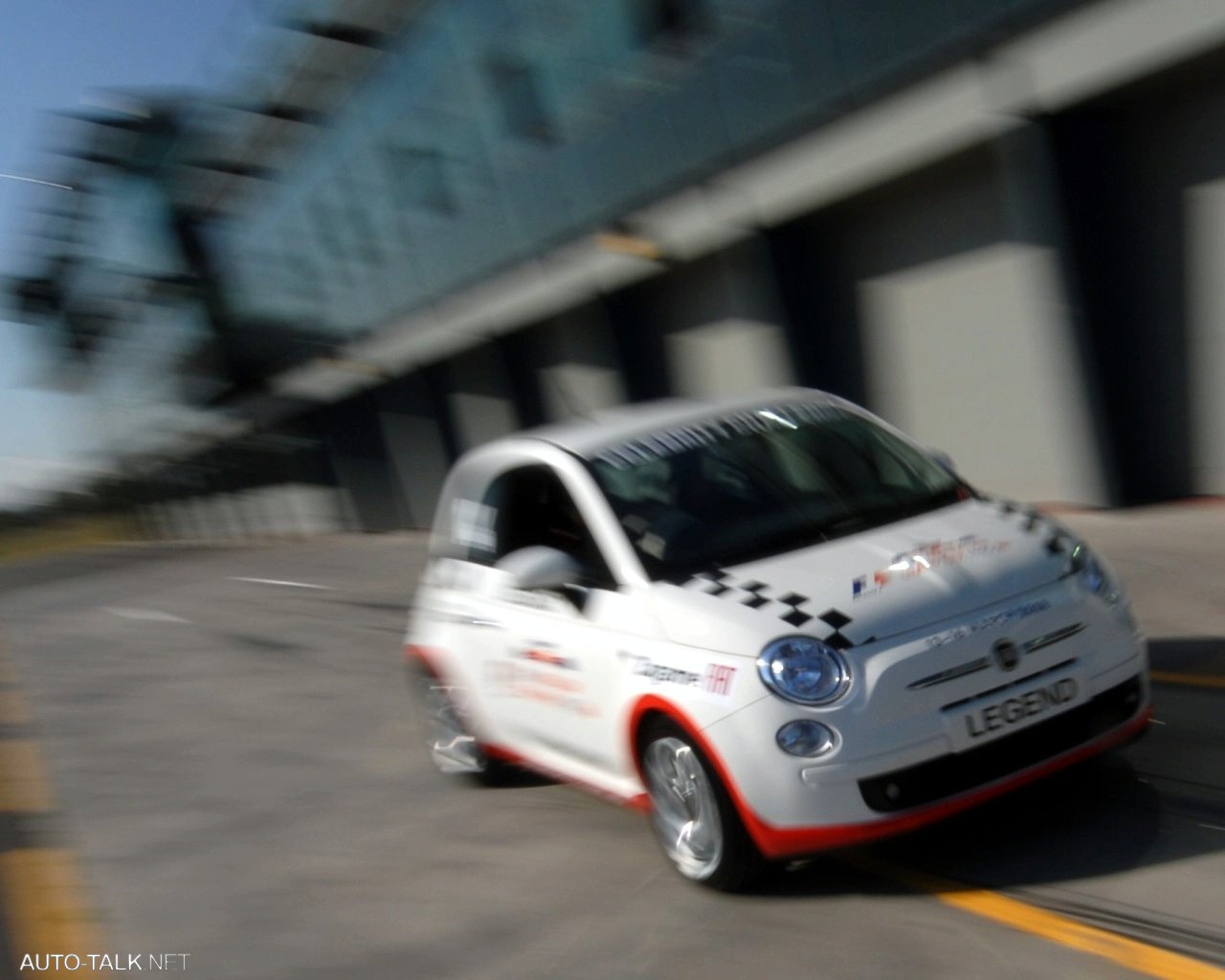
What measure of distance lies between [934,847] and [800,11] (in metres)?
11.0

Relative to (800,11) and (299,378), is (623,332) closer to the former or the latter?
(800,11)

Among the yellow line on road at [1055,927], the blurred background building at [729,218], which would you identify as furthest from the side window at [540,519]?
the blurred background building at [729,218]

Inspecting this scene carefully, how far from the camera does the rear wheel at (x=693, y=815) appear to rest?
16.7 ft

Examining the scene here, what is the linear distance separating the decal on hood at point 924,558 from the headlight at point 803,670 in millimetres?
259

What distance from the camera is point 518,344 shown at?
82.2 feet

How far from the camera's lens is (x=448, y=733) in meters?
7.46

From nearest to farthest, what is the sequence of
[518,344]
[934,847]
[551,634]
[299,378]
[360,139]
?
[934,847]
[551,634]
[518,344]
[360,139]
[299,378]

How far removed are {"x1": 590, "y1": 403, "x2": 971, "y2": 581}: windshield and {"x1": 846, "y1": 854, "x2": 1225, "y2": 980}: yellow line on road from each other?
1.17m

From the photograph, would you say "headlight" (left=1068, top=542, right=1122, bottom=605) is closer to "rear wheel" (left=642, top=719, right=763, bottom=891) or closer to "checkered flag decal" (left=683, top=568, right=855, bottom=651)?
"checkered flag decal" (left=683, top=568, right=855, bottom=651)

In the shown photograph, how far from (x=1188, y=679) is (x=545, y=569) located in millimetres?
2994

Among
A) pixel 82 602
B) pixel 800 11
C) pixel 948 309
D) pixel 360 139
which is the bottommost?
pixel 82 602

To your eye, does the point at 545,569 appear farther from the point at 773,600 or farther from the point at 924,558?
the point at 924,558

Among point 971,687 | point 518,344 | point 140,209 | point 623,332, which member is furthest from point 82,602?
point 971,687

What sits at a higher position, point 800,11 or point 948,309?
point 800,11
